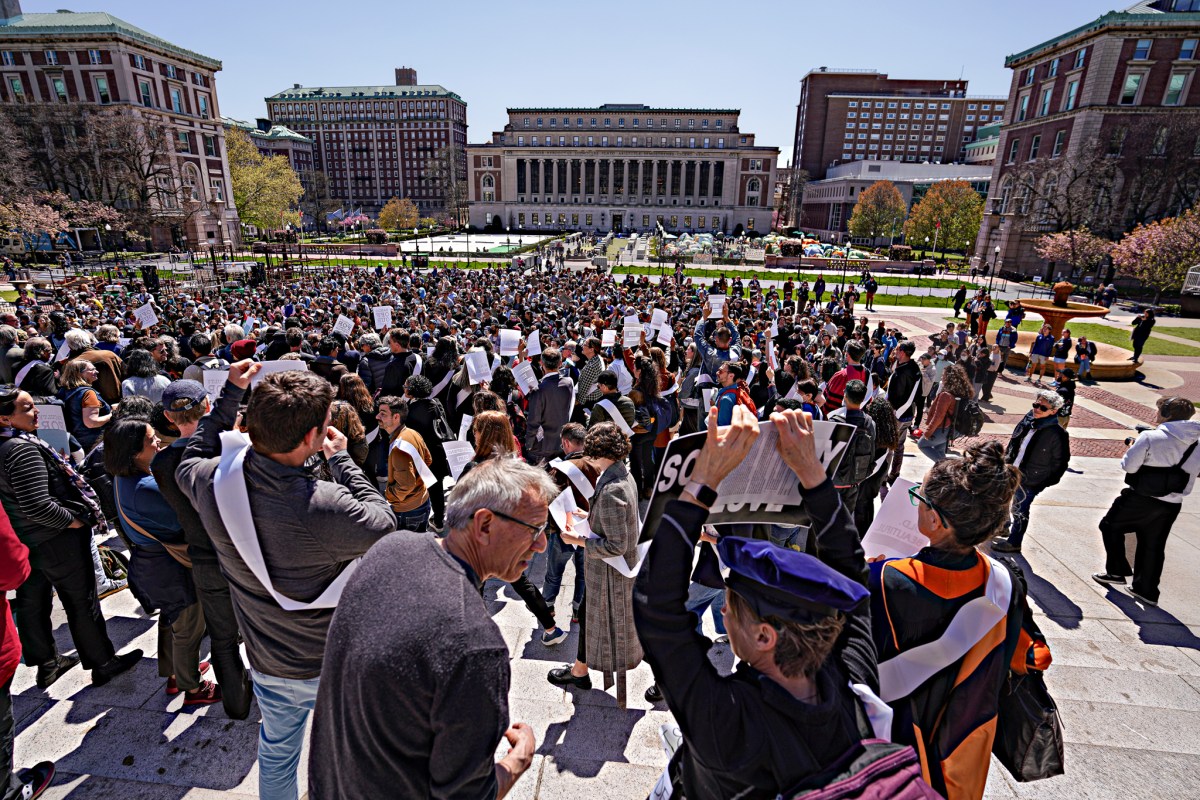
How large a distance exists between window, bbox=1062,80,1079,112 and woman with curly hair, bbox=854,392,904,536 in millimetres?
64246

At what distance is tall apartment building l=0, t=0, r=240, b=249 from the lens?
58.7 metres

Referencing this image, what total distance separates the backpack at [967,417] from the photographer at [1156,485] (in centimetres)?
415

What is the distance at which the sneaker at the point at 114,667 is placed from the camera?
426 cm

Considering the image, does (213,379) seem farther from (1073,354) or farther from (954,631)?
(1073,354)

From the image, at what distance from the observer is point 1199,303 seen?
3078 centimetres

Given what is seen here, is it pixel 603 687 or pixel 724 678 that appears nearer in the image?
pixel 724 678

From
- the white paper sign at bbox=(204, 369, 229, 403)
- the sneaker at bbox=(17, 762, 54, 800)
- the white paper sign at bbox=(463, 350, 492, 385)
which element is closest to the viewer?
the sneaker at bbox=(17, 762, 54, 800)

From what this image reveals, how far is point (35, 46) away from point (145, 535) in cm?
8618

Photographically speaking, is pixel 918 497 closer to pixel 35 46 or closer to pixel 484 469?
pixel 484 469

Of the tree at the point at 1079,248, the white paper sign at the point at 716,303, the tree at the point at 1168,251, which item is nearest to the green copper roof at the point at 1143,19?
the tree at the point at 1079,248

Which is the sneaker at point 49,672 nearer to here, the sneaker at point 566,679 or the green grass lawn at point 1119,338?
the sneaker at point 566,679

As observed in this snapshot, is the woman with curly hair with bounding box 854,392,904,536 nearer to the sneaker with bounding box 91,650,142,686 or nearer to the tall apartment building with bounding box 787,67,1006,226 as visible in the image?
the sneaker with bounding box 91,650,142,686

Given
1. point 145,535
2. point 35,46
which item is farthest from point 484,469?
point 35,46

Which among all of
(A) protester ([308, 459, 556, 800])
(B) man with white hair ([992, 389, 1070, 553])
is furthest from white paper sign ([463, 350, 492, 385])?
(B) man with white hair ([992, 389, 1070, 553])
